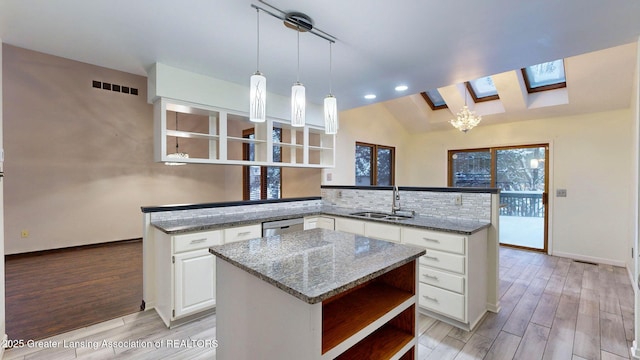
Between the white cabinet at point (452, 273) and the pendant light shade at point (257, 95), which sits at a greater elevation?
the pendant light shade at point (257, 95)

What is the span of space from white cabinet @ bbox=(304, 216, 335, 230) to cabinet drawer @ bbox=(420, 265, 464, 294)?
1.18 metres

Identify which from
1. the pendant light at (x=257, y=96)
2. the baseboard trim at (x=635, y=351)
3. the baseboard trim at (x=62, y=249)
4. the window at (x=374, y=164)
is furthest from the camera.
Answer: the window at (x=374, y=164)

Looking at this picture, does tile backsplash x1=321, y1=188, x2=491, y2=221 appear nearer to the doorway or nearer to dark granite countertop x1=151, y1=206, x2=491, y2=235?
dark granite countertop x1=151, y1=206, x2=491, y2=235

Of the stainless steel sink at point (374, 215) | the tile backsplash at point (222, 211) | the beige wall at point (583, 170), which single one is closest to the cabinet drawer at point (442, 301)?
the stainless steel sink at point (374, 215)

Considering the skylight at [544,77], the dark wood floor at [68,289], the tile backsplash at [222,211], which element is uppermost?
the skylight at [544,77]

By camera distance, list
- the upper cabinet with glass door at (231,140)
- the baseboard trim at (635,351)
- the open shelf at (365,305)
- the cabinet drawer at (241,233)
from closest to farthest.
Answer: the open shelf at (365,305) → the baseboard trim at (635,351) → the cabinet drawer at (241,233) → the upper cabinet with glass door at (231,140)

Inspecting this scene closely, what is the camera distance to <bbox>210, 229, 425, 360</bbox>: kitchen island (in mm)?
1074

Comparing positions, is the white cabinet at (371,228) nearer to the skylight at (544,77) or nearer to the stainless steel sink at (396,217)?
the stainless steel sink at (396,217)

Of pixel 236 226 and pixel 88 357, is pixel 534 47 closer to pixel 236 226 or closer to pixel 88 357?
pixel 236 226

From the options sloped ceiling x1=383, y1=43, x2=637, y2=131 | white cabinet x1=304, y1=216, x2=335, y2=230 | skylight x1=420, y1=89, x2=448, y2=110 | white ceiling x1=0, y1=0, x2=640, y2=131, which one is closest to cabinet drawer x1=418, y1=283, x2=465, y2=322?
white cabinet x1=304, y1=216, x2=335, y2=230

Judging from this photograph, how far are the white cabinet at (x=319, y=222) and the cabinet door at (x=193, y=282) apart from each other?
4.00 ft

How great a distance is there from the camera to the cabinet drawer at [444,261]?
2.30 m

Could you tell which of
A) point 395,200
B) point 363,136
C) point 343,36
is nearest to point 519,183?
point 363,136

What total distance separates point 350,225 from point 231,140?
215 centimetres
